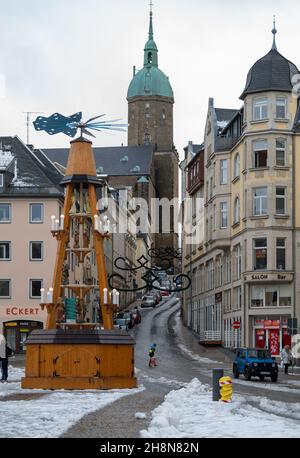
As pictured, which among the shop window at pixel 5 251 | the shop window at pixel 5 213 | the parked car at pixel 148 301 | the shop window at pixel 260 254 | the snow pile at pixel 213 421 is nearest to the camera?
the snow pile at pixel 213 421

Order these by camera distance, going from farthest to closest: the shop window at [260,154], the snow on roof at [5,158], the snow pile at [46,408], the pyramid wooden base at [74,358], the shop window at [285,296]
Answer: the snow on roof at [5,158], the shop window at [260,154], the shop window at [285,296], the pyramid wooden base at [74,358], the snow pile at [46,408]

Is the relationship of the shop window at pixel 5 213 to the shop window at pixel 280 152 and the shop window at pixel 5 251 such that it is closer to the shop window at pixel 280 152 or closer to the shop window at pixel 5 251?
the shop window at pixel 5 251

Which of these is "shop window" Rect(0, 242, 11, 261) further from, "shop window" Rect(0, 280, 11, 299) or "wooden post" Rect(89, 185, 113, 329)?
"wooden post" Rect(89, 185, 113, 329)

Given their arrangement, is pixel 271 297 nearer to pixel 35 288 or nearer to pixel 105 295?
pixel 35 288

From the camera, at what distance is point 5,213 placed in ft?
→ 253

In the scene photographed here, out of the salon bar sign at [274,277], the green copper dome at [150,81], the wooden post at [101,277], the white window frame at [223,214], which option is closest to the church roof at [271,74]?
the white window frame at [223,214]

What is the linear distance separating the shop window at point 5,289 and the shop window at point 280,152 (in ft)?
68.7

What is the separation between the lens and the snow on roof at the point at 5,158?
79625mm

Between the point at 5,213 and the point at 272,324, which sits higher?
the point at 5,213

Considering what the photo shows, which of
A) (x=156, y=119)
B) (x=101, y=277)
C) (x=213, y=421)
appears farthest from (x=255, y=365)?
(x=156, y=119)

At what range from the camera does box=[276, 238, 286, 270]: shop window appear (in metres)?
69.1

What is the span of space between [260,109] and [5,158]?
69.3 ft
